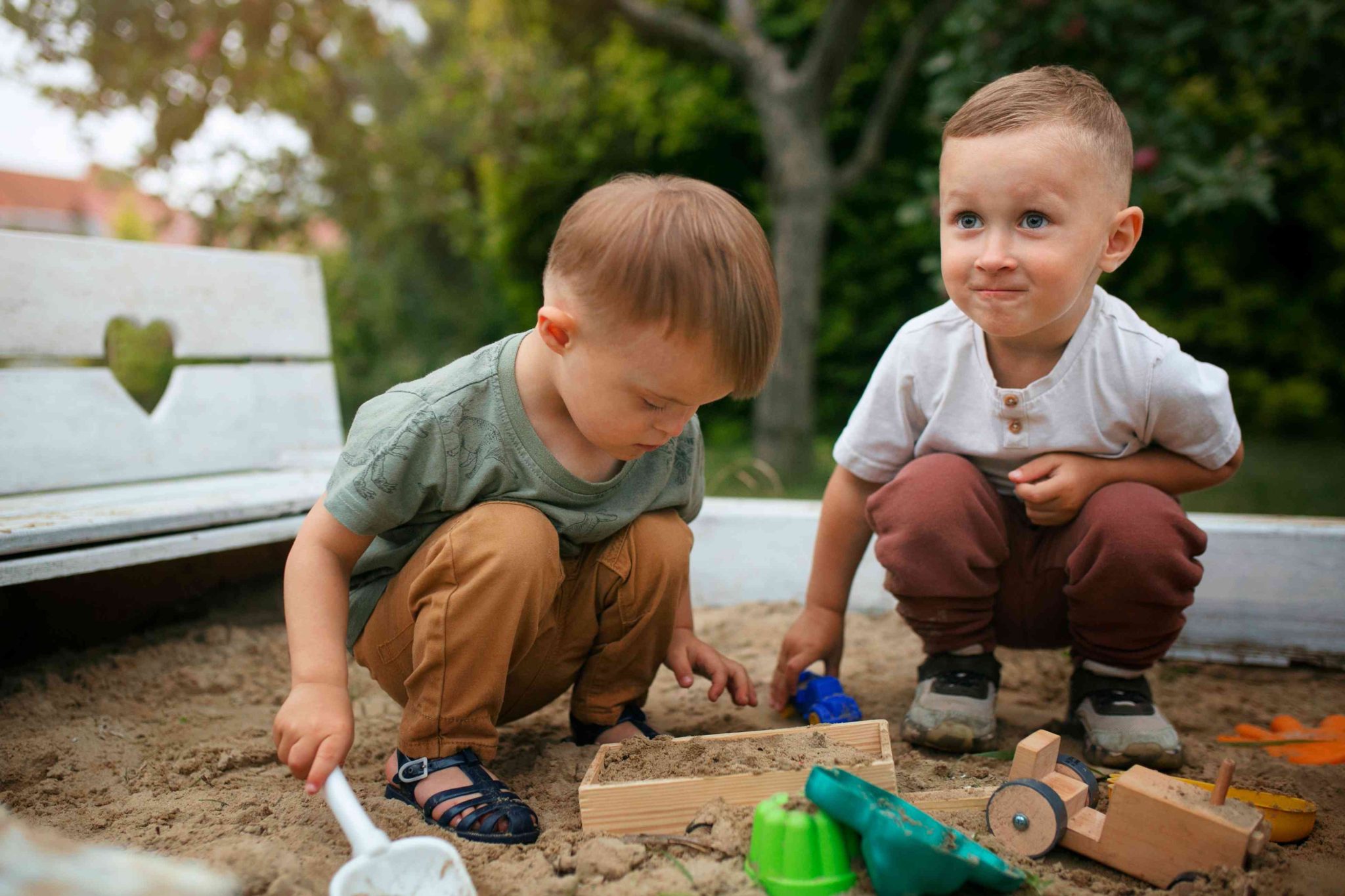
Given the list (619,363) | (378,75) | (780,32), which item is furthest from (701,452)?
(378,75)

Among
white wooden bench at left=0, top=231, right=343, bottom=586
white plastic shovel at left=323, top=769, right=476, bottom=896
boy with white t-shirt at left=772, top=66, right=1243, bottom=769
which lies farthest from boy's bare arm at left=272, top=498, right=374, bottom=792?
boy with white t-shirt at left=772, top=66, right=1243, bottom=769

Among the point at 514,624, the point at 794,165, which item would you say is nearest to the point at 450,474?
the point at 514,624

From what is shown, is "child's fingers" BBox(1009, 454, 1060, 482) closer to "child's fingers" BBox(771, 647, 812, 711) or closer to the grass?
"child's fingers" BBox(771, 647, 812, 711)

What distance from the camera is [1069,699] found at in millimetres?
1743

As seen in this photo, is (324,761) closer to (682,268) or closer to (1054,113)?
(682,268)

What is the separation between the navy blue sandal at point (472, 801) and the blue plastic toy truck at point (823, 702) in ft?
1.60

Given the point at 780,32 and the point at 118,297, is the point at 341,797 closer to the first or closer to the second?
the point at 118,297

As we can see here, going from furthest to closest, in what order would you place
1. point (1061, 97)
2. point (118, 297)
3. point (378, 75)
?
point (378, 75) → point (118, 297) → point (1061, 97)

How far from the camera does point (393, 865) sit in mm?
1070

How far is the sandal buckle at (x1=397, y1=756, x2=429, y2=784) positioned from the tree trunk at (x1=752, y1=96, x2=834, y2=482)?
3224mm

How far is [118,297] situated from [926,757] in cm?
215

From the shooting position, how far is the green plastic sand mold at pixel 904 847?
3.41 feet

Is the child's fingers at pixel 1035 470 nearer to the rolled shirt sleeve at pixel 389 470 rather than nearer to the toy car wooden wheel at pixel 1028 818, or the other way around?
the toy car wooden wheel at pixel 1028 818

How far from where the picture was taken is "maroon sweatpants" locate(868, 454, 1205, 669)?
1552mm
